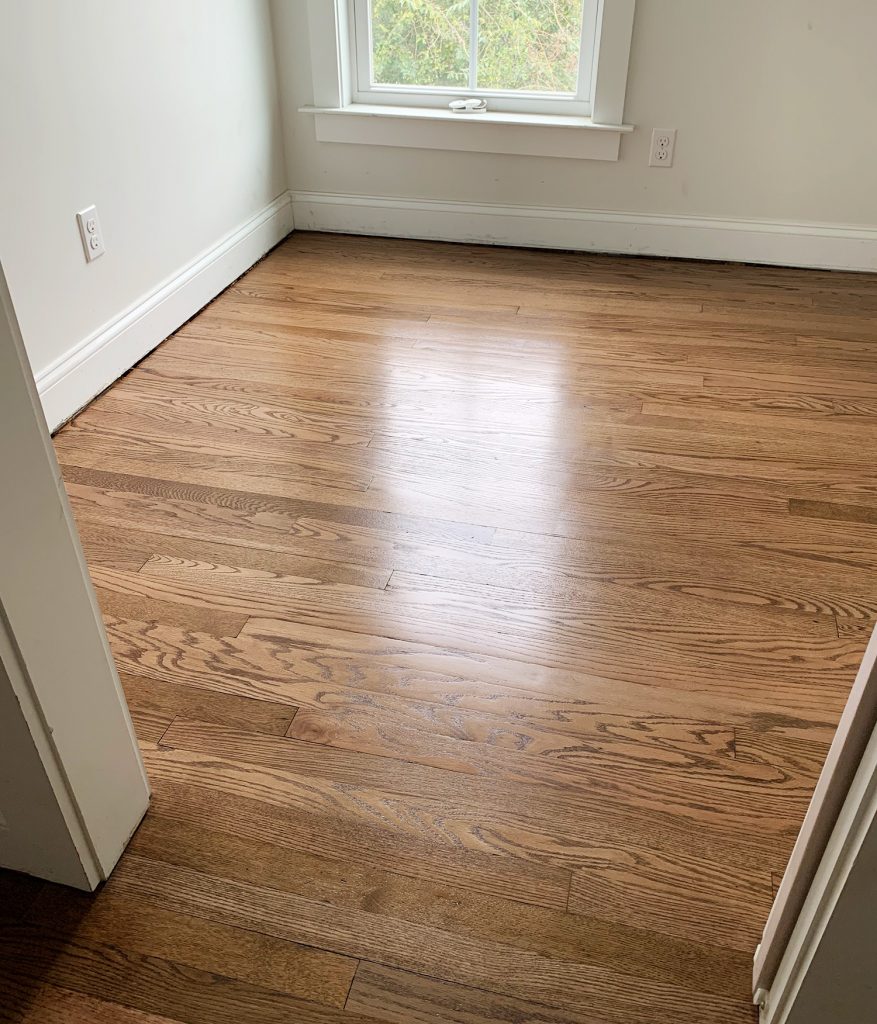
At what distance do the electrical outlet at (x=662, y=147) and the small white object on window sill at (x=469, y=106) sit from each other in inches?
22.2

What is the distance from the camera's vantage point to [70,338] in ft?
7.02

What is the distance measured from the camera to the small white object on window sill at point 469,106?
292cm

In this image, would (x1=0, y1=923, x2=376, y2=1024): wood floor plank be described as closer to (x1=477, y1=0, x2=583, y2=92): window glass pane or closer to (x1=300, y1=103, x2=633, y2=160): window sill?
(x1=300, y1=103, x2=633, y2=160): window sill

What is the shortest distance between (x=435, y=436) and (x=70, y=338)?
35.8 inches

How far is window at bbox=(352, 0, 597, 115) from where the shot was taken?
281 centimetres

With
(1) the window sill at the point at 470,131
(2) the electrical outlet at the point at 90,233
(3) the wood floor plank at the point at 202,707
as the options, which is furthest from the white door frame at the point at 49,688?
(1) the window sill at the point at 470,131

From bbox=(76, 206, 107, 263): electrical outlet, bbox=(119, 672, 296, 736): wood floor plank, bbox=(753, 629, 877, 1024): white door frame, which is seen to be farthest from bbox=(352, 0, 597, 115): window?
bbox=(753, 629, 877, 1024): white door frame

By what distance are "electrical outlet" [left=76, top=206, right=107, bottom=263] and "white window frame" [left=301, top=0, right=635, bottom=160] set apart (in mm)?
1117

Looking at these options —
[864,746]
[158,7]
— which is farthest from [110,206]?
[864,746]

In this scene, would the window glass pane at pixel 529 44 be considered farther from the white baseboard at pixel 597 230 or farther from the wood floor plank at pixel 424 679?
the wood floor plank at pixel 424 679

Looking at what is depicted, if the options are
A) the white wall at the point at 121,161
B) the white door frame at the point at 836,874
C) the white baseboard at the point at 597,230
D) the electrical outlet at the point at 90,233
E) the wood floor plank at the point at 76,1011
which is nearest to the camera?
the white door frame at the point at 836,874

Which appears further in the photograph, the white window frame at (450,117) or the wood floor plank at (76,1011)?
the white window frame at (450,117)

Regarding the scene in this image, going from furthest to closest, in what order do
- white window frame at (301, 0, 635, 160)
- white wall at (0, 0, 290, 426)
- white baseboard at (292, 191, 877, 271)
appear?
white baseboard at (292, 191, 877, 271)
white window frame at (301, 0, 635, 160)
white wall at (0, 0, 290, 426)

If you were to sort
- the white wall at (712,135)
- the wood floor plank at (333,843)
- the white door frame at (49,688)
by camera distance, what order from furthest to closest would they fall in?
the white wall at (712,135) → the wood floor plank at (333,843) → the white door frame at (49,688)
